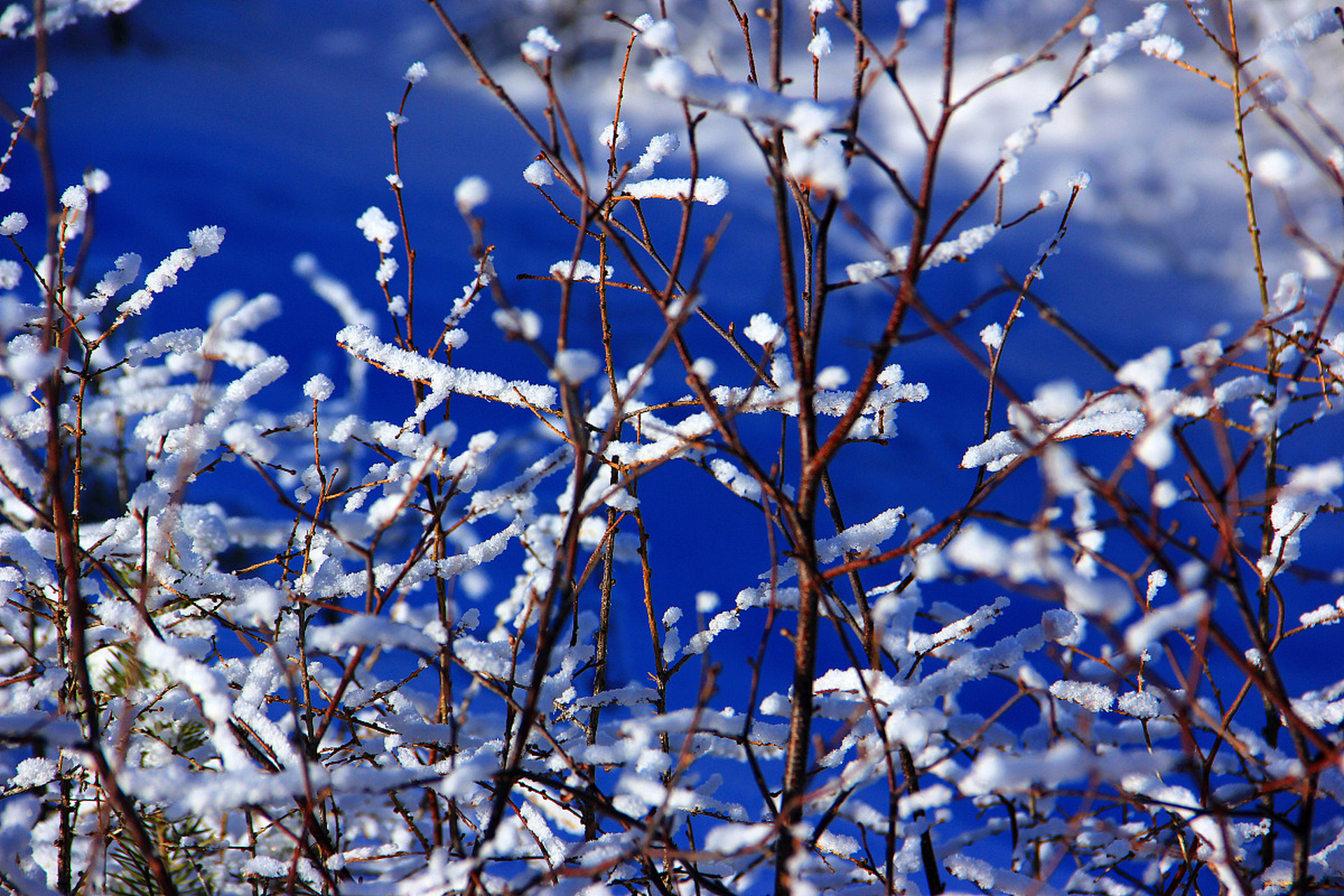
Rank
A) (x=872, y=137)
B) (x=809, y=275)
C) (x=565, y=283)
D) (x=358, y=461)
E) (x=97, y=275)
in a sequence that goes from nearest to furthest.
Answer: (x=565, y=283) < (x=809, y=275) < (x=358, y=461) < (x=97, y=275) < (x=872, y=137)

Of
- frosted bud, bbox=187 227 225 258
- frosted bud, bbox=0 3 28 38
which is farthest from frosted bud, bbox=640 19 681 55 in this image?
frosted bud, bbox=0 3 28 38

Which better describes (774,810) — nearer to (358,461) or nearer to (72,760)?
(72,760)

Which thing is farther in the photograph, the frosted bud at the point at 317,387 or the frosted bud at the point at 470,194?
the frosted bud at the point at 317,387

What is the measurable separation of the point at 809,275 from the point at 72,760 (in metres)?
1.43

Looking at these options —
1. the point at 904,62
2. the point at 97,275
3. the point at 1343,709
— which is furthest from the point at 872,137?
the point at 97,275

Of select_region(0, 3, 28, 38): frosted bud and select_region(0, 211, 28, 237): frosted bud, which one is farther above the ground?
select_region(0, 3, 28, 38): frosted bud

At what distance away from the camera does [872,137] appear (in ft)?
9.33

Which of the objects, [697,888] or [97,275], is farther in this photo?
[97,275]

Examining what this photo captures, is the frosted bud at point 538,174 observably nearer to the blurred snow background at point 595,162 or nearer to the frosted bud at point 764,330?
the frosted bud at point 764,330

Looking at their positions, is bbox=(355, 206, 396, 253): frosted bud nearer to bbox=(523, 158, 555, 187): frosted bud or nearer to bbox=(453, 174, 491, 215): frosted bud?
bbox=(523, 158, 555, 187): frosted bud

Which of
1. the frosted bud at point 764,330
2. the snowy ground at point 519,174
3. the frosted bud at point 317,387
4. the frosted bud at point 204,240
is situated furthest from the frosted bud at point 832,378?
the snowy ground at point 519,174

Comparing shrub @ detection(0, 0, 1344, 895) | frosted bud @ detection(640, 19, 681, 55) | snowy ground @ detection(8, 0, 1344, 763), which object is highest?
→ snowy ground @ detection(8, 0, 1344, 763)

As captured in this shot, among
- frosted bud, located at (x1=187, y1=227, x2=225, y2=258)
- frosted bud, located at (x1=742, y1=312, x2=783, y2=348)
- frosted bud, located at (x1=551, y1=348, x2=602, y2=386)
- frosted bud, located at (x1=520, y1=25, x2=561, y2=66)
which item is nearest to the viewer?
frosted bud, located at (x1=551, y1=348, x2=602, y2=386)

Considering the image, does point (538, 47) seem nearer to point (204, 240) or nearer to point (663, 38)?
point (663, 38)
